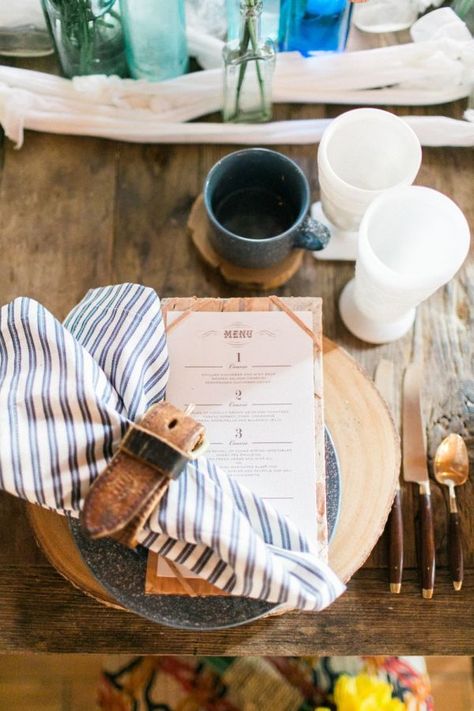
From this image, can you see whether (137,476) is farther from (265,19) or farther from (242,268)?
(265,19)

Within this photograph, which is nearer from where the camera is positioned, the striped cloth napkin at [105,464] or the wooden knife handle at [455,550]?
the striped cloth napkin at [105,464]

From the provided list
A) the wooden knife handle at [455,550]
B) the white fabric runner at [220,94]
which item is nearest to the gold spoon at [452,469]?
the wooden knife handle at [455,550]

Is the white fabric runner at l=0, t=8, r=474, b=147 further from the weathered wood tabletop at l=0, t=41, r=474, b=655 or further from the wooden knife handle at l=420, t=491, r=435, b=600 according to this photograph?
the wooden knife handle at l=420, t=491, r=435, b=600

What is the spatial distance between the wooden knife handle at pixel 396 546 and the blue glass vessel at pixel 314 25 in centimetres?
51

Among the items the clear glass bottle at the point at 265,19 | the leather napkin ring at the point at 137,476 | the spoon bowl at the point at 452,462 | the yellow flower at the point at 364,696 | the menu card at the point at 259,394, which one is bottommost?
the yellow flower at the point at 364,696

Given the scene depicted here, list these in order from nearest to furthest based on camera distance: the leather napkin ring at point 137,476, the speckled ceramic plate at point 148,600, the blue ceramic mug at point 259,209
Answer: the leather napkin ring at point 137,476 < the speckled ceramic plate at point 148,600 < the blue ceramic mug at point 259,209

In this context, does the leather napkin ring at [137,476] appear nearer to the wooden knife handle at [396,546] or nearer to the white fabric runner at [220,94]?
the wooden knife handle at [396,546]

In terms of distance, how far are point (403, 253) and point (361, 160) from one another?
0.11 meters

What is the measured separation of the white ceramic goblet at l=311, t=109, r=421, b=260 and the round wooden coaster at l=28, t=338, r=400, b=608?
13cm

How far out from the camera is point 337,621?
65 centimetres

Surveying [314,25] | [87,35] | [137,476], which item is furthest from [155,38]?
[137,476]

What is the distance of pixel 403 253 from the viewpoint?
69cm

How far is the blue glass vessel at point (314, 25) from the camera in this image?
30.6 inches

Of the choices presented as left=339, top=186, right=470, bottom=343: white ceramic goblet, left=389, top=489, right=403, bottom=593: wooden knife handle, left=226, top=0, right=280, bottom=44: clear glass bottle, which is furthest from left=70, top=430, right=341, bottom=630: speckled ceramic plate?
left=226, top=0, right=280, bottom=44: clear glass bottle
